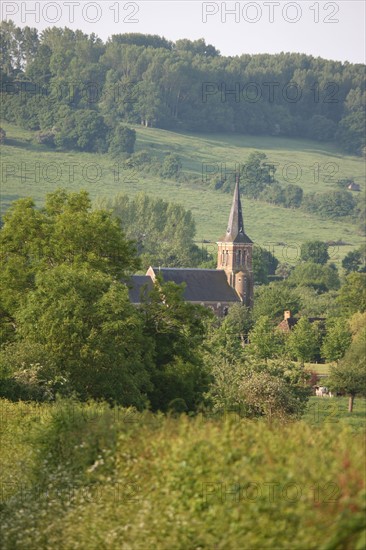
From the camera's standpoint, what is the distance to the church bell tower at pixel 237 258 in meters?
156

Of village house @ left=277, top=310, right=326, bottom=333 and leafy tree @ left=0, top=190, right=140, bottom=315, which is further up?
leafy tree @ left=0, top=190, right=140, bottom=315

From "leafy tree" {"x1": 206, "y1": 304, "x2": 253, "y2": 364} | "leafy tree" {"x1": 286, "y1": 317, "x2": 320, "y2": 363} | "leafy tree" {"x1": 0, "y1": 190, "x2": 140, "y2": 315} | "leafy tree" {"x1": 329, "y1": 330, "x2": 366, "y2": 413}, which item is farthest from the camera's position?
"leafy tree" {"x1": 286, "y1": 317, "x2": 320, "y2": 363}

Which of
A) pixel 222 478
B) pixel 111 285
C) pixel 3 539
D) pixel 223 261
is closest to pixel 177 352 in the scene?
pixel 111 285

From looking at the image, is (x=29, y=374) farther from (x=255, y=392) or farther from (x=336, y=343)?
(x=336, y=343)

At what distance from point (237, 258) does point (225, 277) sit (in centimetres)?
356

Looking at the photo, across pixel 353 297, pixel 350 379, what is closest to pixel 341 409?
pixel 350 379

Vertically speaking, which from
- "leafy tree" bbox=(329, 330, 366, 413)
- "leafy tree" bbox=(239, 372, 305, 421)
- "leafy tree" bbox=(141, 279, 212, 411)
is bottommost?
"leafy tree" bbox=(329, 330, 366, 413)

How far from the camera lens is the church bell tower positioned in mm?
156500

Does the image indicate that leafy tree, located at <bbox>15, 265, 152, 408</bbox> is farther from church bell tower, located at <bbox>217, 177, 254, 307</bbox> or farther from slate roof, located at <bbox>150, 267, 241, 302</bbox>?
church bell tower, located at <bbox>217, 177, 254, 307</bbox>

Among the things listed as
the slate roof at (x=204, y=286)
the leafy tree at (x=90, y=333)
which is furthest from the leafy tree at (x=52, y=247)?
the slate roof at (x=204, y=286)

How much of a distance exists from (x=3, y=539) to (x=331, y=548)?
667 centimetres

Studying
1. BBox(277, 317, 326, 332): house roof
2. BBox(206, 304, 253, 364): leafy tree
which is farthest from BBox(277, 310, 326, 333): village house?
BBox(206, 304, 253, 364): leafy tree

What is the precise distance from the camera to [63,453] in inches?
901

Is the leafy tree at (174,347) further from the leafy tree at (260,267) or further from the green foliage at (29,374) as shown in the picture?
the leafy tree at (260,267)
